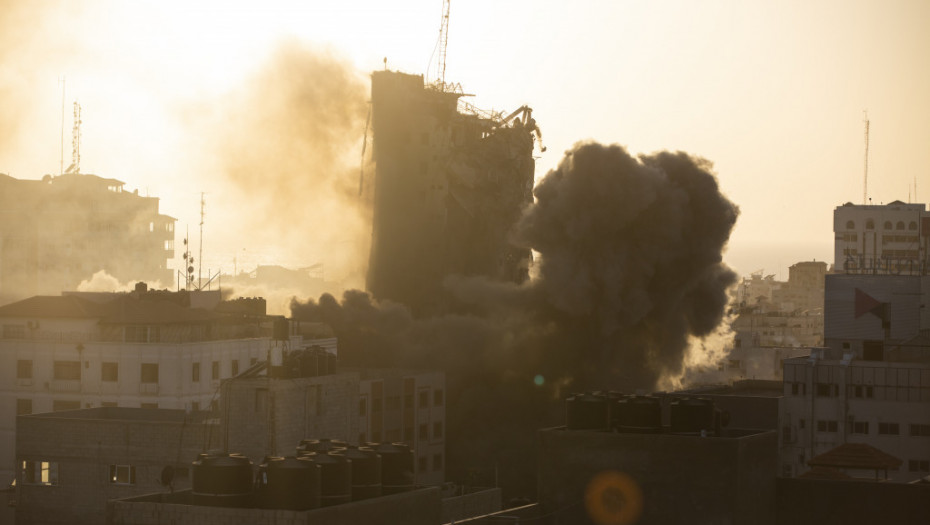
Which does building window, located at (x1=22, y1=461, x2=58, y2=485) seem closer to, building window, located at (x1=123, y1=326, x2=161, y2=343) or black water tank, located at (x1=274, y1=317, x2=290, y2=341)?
black water tank, located at (x1=274, y1=317, x2=290, y2=341)

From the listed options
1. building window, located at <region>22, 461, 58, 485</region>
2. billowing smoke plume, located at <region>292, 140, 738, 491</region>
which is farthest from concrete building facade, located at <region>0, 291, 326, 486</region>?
billowing smoke plume, located at <region>292, 140, 738, 491</region>

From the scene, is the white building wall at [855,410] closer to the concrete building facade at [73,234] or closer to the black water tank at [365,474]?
the black water tank at [365,474]

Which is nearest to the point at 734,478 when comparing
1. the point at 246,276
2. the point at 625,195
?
the point at 625,195

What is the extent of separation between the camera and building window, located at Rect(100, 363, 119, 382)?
204ft

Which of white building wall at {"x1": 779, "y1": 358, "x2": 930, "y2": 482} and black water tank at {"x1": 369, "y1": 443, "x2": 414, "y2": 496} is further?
white building wall at {"x1": 779, "y1": 358, "x2": 930, "y2": 482}

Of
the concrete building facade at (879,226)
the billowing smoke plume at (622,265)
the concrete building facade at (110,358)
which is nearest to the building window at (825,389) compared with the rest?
the billowing smoke plume at (622,265)

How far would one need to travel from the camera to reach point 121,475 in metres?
46.8

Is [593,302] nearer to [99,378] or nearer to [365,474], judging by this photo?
[99,378]

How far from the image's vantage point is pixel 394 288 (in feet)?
333

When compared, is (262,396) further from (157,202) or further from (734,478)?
(157,202)

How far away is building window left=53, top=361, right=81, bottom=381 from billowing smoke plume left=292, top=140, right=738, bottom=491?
2271cm

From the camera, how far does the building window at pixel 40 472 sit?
4731cm

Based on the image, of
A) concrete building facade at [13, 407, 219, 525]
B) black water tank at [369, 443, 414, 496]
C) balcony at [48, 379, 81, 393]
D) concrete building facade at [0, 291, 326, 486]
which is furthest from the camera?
balcony at [48, 379, 81, 393]

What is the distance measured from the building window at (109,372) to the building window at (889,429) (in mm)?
28870
